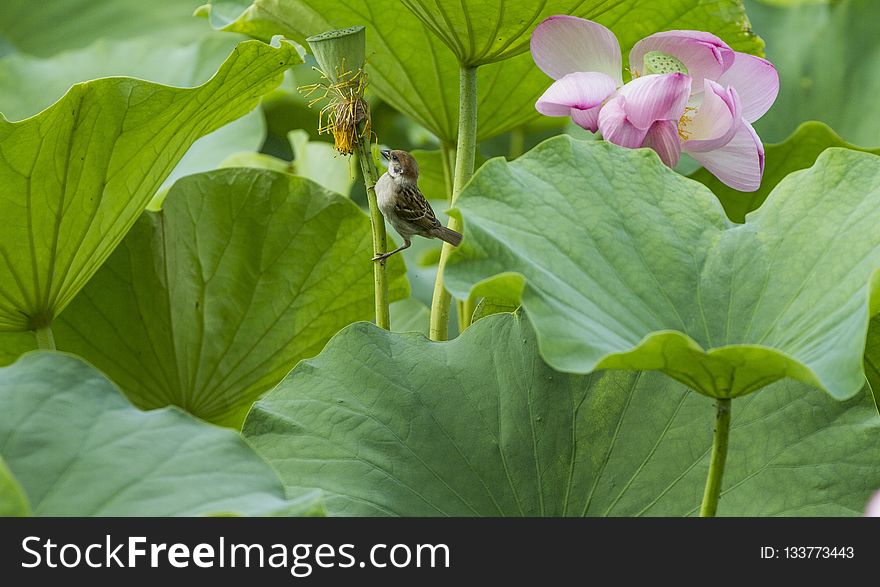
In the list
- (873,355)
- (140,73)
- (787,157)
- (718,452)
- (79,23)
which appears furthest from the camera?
(79,23)

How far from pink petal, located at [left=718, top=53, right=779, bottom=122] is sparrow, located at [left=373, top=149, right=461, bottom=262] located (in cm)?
27

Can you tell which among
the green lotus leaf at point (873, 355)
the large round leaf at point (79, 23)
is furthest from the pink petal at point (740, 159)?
the large round leaf at point (79, 23)

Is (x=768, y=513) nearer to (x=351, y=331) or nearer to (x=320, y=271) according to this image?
(x=351, y=331)

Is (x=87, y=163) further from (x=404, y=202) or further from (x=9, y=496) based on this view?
(x=9, y=496)

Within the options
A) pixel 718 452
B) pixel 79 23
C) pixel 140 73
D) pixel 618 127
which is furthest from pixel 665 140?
pixel 79 23

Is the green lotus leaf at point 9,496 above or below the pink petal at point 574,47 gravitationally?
below

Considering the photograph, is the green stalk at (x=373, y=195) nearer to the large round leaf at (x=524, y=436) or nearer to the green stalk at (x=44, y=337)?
the large round leaf at (x=524, y=436)

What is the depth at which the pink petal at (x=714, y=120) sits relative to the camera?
766mm

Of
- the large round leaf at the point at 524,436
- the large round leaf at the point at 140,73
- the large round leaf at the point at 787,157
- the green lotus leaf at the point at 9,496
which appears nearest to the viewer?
the green lotus leaf at the point at 9,496

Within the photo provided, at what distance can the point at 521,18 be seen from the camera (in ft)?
2.71

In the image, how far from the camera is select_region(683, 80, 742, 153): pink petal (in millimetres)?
766

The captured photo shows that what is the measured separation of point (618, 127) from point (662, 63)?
0.21ft
